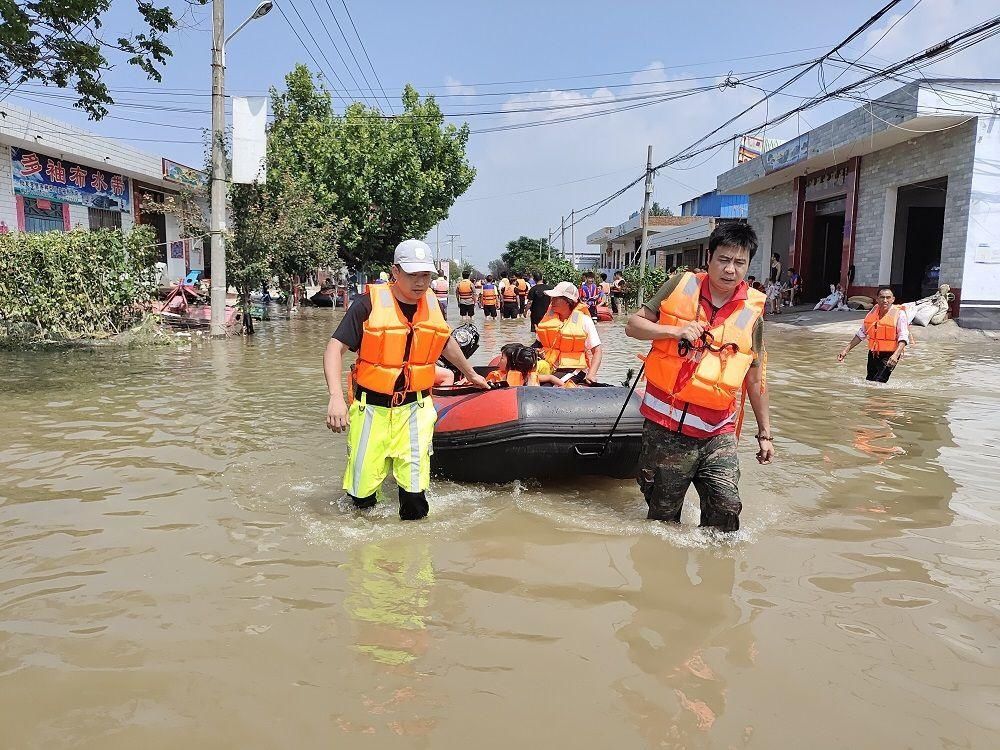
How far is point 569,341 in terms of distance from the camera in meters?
6.22

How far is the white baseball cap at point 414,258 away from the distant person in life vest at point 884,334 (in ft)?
21.3

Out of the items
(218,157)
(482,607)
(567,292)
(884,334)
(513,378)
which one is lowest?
(482,607)

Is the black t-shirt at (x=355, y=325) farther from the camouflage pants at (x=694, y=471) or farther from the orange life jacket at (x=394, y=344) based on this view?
the camouflage pants at (x=694, y=471)

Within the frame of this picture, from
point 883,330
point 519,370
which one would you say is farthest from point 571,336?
point 883,330

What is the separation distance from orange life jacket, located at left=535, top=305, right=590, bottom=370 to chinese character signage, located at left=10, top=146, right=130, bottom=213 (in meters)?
16.1

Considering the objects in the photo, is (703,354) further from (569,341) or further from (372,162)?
(372,162)

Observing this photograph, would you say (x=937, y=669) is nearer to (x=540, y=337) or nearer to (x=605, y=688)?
(x=605, y=688)

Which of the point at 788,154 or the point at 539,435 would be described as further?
the point at 788,154

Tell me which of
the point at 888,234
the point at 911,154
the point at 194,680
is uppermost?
the point at 911,154

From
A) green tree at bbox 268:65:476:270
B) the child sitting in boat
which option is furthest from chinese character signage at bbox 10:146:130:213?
the child sitting in boat

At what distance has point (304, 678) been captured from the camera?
266cm

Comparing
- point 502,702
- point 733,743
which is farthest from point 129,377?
point 733,743

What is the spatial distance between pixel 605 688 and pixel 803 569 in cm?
158

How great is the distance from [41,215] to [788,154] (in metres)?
19.6
